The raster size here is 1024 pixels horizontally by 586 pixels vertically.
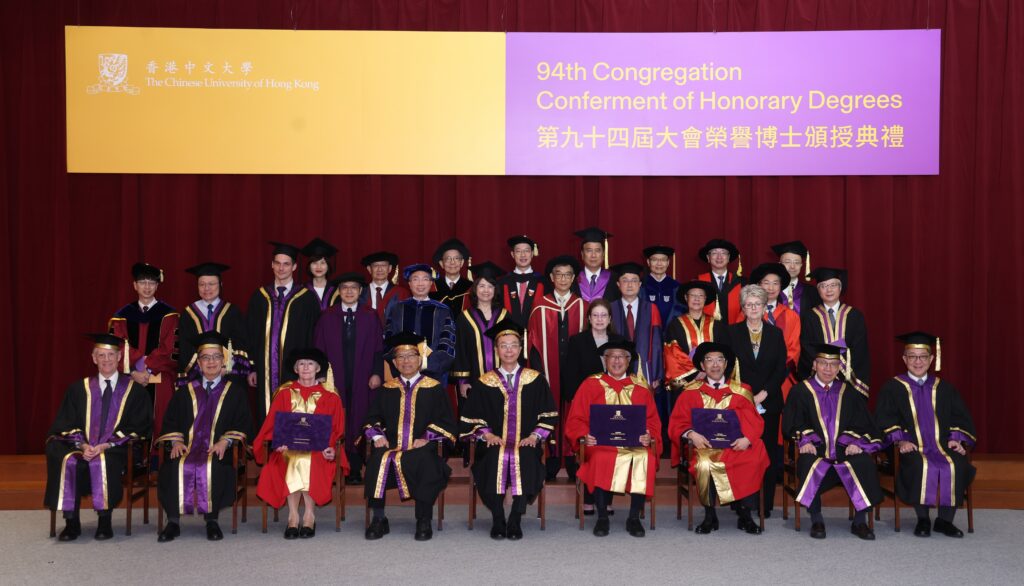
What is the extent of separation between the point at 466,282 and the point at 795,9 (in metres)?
3.36

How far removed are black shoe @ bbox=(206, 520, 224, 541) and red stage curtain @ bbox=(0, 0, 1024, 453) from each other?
238 centimetres

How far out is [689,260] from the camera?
23.4ft

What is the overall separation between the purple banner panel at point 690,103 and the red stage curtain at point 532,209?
21cm

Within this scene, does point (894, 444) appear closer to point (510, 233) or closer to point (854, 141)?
point (854, 141)

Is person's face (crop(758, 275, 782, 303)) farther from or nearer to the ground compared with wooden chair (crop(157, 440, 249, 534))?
farther from the ground

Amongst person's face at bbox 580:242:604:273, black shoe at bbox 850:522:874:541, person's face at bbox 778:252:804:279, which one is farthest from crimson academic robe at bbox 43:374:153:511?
person's face at bbox 778:252:804:279

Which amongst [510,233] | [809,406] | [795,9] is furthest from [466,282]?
[795,9]

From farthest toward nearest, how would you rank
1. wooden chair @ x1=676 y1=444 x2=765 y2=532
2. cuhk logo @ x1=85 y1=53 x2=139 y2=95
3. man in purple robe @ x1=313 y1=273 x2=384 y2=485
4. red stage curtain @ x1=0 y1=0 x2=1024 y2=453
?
1. red stage curtain @ x1=0 y1=0 x2=1024 y2=453
2. cuhk logo @ x1=85 y1=53 x2=139 y2=95
3. man in purple robe @ x1=313 y1=273 x2=384 y2=485
4. wooden chair @ x1=676 y1=444 x2=765 y2=532

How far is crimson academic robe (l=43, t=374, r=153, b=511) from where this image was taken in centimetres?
504

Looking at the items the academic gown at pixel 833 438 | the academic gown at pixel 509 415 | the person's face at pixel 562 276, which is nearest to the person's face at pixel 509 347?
the academic gown at pixel 509 415

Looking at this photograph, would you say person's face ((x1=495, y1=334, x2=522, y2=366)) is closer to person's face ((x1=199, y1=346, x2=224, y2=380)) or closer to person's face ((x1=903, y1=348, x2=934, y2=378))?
person's face ((x1=199, y1=346, x2=224, y2=380))

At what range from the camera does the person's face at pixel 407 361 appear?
5273 millimetres

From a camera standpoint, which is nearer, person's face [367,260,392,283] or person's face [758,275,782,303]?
person's face [758,275,782,303]

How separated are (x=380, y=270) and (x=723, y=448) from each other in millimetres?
2639
